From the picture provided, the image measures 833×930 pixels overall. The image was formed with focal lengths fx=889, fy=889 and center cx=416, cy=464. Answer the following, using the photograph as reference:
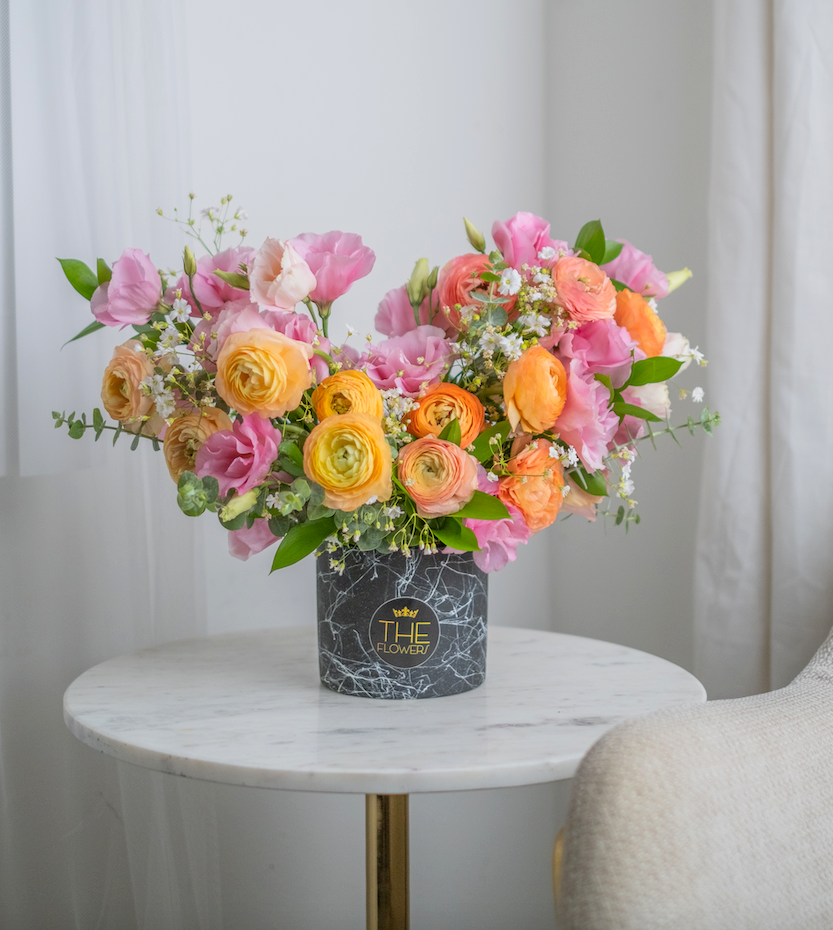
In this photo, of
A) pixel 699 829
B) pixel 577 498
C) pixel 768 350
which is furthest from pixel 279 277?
pixel 768 350

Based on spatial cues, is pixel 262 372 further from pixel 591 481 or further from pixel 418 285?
pixel 591 481

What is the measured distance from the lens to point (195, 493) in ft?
2.42

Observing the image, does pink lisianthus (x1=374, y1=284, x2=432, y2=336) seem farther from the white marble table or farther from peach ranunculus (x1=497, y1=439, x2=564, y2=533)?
the white marble table

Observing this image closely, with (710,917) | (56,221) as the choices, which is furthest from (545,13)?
(710,917)

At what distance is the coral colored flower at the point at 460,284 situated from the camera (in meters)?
0.84

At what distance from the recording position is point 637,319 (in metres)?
0.85

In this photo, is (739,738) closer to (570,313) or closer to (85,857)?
(570,313)

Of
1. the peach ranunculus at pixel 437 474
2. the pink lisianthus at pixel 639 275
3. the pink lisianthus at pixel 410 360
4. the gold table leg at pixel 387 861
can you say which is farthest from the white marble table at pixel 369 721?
the pink lisianthus at pixel 639 275

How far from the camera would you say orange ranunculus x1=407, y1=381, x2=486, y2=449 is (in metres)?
0.80

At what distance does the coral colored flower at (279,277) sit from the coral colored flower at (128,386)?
0.45 feet

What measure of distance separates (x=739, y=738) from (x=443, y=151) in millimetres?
1266

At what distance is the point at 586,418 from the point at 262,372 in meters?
0.29

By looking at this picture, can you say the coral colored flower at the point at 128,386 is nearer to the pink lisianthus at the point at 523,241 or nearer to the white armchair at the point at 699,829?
the pink lisianthus at the point at 523,241

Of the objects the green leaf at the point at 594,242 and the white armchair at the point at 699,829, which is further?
the green leaf at the point at 594,242
